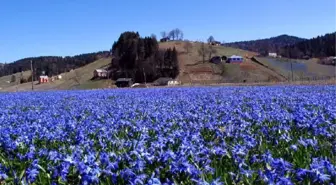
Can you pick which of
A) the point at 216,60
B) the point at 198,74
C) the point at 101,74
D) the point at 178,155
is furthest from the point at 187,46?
the point at 178,155

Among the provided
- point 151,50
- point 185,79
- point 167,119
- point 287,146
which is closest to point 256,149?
→ point 287,146

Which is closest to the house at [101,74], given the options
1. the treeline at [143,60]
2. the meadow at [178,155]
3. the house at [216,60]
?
the treeline at [143,60]

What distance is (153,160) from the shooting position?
543cm

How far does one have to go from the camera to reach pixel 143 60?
124 metres

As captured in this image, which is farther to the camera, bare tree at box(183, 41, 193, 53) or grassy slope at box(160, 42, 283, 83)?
bare tree at box(183, 41, 193, 53)

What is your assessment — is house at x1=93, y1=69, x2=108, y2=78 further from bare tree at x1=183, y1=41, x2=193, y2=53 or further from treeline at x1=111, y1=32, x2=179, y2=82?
bare tree at x1=183, y1=41, x2=193, y2=53

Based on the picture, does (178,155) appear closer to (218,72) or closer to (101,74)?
(218,72)

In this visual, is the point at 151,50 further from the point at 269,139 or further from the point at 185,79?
the point at 269,139

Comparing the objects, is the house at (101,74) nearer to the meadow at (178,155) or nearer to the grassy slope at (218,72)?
the grassy slope at (218,72)

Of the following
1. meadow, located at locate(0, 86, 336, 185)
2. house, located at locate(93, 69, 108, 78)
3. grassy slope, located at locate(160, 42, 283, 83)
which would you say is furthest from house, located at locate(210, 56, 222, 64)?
meadow, located at locate(0, 86, 336, 185)

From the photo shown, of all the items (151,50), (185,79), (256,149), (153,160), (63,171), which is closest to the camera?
(63,171)

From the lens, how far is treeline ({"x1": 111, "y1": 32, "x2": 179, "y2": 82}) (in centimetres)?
11569

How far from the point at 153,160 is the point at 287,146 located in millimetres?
2585

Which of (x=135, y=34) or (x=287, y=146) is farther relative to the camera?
(x=135, y=34)
